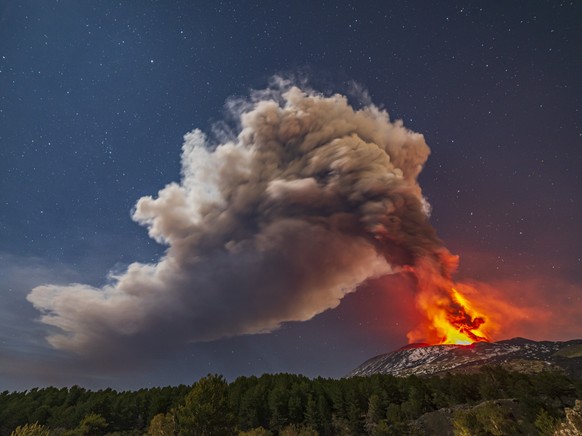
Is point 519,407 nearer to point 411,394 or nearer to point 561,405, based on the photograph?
point 561,405

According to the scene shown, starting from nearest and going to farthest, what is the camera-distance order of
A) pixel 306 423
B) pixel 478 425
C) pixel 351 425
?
pixel 478 425 < pixel 351 425 < pixel 306 423

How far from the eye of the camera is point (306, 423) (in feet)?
387

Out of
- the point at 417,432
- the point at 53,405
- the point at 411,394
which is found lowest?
the point at 417,432

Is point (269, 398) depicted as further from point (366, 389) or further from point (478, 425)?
point (478, 425)

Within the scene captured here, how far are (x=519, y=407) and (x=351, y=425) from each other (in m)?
45.1

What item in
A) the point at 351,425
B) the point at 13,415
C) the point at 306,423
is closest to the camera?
the point at 351,425

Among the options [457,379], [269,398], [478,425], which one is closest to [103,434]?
[269,398]

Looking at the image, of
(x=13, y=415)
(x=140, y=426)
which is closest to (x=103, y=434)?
(x=140, y=426)

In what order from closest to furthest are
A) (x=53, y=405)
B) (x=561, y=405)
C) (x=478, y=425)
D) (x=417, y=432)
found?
(x=478, y=425) < (x=417, y=432) < (x=561, y=405) < (x=53, y=405)

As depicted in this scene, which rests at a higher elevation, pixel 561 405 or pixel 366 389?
pixel 366 389

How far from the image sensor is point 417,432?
3403 inches

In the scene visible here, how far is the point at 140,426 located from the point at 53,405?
4297 centimetres

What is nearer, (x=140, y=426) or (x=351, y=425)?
(x=351, y=425)

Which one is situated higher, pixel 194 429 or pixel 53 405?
pixel 53 405
